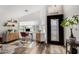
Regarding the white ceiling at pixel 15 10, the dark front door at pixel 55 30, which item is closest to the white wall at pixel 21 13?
the white ceiling at pixel 15 10

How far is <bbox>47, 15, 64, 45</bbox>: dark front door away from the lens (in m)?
3.08

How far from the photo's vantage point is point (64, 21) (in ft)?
9.59

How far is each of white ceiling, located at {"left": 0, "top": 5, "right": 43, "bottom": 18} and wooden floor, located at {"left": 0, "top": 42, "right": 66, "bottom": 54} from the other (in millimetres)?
856

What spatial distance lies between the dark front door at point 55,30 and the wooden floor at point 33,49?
176 mm

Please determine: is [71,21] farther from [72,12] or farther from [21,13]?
[21,13]

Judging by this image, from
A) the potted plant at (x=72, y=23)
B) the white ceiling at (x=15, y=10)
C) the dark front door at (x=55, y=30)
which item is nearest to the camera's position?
the potted plant at (x=72, y=23)

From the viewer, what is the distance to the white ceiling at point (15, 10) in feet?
9.76

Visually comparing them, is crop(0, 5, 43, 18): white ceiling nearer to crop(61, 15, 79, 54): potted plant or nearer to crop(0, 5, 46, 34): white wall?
crop(0, 5, 46, 34): white wall

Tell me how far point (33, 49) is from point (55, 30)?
851mm

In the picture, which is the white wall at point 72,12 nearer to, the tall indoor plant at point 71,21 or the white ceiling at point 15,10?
the tall indoor plant at point 71,21

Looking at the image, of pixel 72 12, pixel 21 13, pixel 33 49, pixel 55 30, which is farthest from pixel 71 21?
pixel 21 13

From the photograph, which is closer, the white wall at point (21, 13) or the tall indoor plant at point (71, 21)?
the tall indoor plant at point (71, 21)
